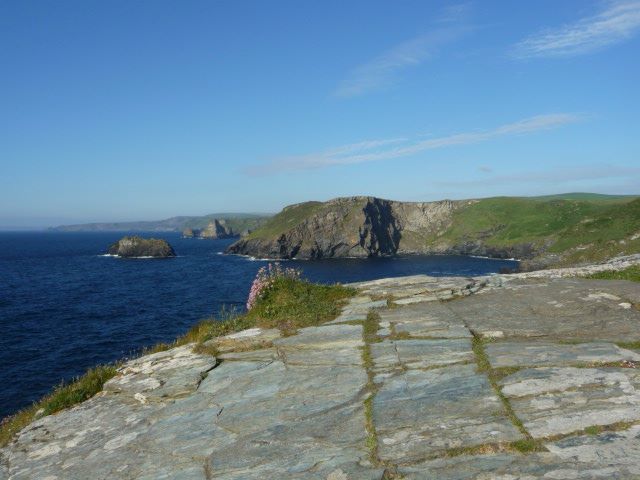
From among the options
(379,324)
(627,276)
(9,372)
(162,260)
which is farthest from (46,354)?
(162,260)

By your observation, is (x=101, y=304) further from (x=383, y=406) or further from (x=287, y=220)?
(x=287, y=220)

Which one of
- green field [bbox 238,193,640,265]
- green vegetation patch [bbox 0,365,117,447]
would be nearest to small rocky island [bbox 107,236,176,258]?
green field [bbox 238,193,640,265]

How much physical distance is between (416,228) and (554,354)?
590ft

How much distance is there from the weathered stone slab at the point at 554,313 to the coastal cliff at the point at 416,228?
5169 inches

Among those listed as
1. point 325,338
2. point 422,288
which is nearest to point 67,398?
point 325,338

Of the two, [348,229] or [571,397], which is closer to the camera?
[571,397]

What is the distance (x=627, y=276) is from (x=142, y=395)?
15.5 meters

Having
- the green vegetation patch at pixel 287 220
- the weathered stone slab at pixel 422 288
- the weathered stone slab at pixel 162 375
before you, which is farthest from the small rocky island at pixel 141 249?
the weathered stone slab at pixel 162 375

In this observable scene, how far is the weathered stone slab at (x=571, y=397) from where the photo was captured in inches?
233

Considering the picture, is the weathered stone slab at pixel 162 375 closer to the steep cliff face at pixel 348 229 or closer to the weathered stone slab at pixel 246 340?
the weathered stone slab at pixel 246 340

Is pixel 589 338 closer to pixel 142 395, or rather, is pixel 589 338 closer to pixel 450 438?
pixel 450 438

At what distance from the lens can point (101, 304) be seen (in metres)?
67.3

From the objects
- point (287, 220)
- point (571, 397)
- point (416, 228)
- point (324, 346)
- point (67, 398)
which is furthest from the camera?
point (416, 228)

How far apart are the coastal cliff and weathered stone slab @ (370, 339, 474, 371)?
448 ft
